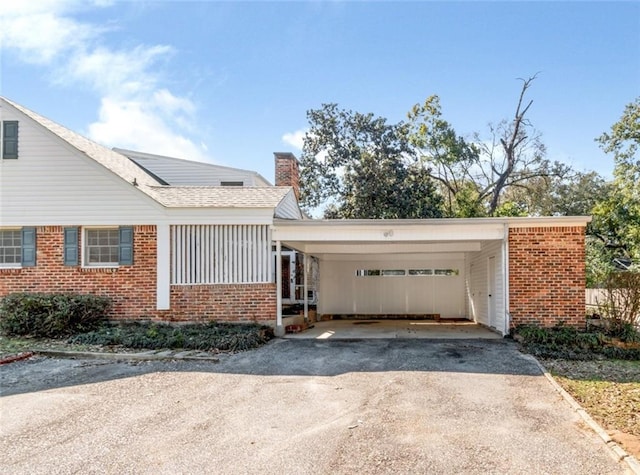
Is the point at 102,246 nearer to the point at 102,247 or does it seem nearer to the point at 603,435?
the point at 102,247

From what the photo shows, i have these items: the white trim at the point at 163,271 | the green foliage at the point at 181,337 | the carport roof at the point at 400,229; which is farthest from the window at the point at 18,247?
the carport roof at the point at 400,229

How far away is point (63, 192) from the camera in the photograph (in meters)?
11.4

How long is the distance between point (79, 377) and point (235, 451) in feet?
13.5

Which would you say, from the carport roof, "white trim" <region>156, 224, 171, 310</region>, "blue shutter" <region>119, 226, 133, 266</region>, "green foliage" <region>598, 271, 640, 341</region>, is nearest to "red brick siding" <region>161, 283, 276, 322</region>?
"white trim" <region>156, 224, 171, 310</region>

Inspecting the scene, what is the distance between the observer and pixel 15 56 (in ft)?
35.0

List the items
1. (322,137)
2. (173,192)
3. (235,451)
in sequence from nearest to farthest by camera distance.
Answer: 1. (235,451)
2. (173,192)
3. (322,137)

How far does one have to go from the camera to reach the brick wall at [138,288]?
11.2 metres

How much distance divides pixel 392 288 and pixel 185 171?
29.4 feet

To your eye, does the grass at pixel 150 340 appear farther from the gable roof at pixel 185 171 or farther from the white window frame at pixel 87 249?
the gable roof at pixel 185 171

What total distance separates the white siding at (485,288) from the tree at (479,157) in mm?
9599

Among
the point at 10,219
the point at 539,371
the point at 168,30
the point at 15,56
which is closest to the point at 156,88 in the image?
the point at 168,30

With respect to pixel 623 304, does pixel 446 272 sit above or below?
above

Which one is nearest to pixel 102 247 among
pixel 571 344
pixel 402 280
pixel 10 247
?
pixel 10 247

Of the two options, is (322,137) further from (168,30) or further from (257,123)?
(168,30)
